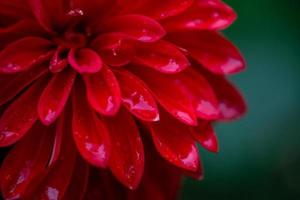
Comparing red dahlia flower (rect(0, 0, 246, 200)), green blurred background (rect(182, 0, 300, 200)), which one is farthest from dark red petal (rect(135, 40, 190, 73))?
green blurred background (rect(182, 0, 300, 200))

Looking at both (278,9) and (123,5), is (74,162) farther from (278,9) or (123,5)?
(278,9)

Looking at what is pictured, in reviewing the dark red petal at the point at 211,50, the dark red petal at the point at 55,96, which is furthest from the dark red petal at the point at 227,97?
the dark red petal at the point at 55,96

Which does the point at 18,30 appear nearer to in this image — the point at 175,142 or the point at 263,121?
the point at 175,142

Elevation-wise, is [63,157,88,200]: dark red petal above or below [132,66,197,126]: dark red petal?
below

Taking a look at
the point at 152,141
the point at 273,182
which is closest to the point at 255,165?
the point at 273,182

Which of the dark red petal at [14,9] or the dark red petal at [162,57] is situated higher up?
the dark red petal at [14,9]

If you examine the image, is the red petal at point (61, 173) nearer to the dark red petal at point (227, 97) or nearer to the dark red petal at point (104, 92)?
the dark red petal at point (104, 92)

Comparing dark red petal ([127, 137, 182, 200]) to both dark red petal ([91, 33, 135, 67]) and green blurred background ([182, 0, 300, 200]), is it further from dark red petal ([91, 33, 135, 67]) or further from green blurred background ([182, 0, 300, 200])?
green blurred background ([182, 0, 300, 200])
